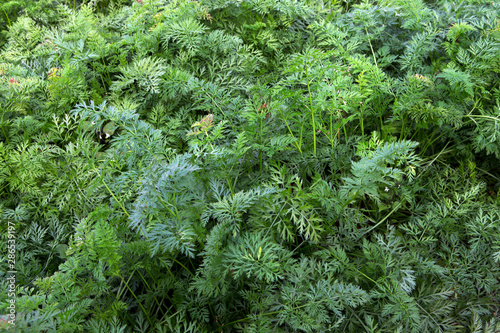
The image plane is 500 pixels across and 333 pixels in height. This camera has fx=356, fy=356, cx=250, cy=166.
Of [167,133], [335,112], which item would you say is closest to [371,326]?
[335,112]

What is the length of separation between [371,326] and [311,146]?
3.50ft

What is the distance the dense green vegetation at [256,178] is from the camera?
1694 millimetres

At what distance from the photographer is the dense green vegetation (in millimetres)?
1694

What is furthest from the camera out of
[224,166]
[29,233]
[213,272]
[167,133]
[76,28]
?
[76,28]

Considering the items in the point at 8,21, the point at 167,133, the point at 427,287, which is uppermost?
the point at 8,21

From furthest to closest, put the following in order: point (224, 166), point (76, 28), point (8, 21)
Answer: point (8, 21) → point (76, 28) → point (224, 166)

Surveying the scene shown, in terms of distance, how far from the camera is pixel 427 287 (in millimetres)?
1939

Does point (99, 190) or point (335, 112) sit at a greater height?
point (335, 112)

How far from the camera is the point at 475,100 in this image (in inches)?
93.3

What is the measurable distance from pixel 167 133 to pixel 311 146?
37.2 inches

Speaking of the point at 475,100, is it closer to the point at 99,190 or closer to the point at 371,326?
the point at 371,326

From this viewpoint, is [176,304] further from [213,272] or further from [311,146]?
[311,146]

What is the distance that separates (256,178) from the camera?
2119 millimetres

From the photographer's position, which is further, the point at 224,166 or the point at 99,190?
the point at 99,190
